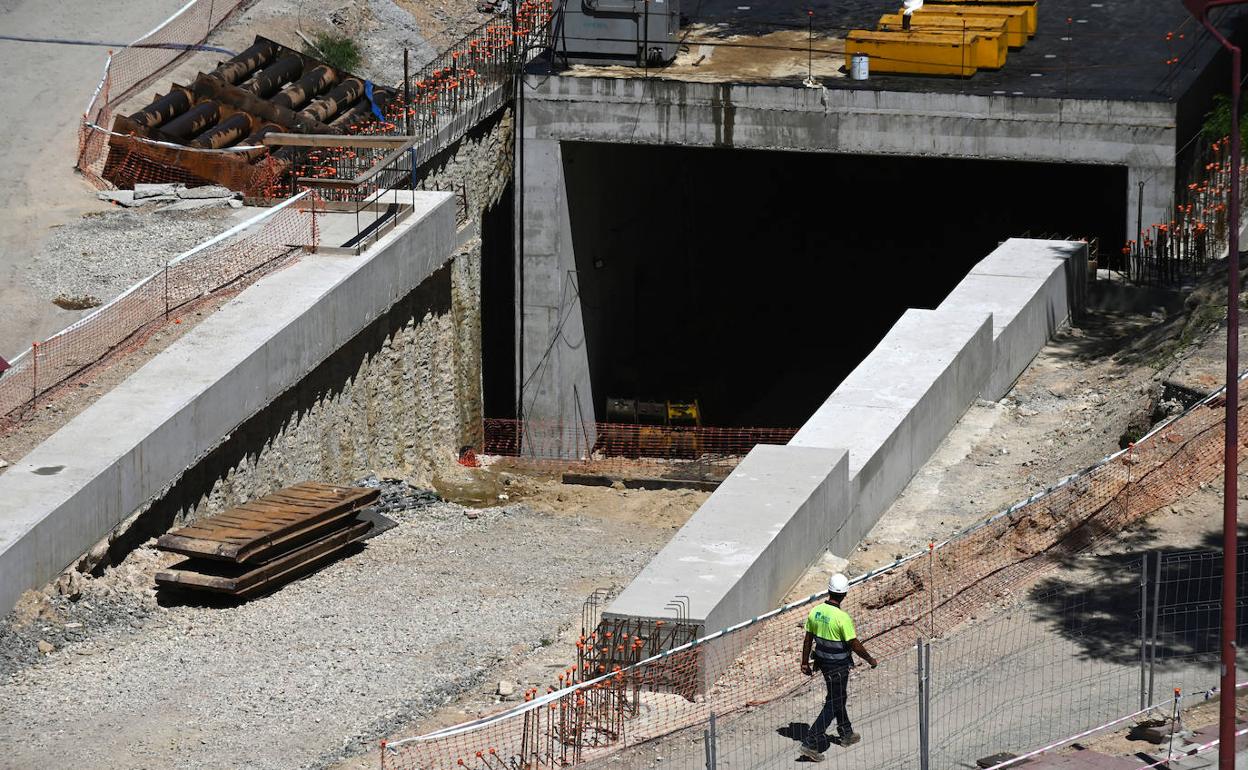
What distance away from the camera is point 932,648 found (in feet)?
48.7

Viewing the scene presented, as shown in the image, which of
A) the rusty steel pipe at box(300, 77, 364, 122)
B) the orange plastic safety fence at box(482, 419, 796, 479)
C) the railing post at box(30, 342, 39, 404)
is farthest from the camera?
the orange plastic safety fence at box(482, 419, 796, 479)

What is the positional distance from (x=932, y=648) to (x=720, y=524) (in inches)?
97.1

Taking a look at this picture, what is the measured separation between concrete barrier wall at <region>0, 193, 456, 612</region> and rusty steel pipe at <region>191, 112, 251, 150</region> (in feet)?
13.2

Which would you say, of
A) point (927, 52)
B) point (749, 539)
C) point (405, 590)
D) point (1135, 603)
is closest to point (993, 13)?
point (927, 52)

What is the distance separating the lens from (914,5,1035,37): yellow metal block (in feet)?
110

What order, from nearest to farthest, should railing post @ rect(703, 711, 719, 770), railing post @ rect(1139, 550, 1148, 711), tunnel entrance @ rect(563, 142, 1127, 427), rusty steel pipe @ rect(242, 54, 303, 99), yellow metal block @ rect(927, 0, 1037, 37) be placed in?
railing post @ rect(703, 711, 719, 770) < railing post @ rect(1139, 550, 1148, 711) < rusty steel pipe @ rect(242, 54, 303, 99) < yellow metal block @ rect(927, 0, 1037, 37) < tunnel entrance @ rect(563, 142, 1127, 427)

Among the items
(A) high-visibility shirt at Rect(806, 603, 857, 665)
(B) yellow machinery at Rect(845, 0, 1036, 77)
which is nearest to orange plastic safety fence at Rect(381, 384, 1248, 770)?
(A) high-visibility shirt at Rect(806, 603, 857, 665)

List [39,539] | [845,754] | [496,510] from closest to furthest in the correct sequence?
[845,754] → [39,539] → [496,510]

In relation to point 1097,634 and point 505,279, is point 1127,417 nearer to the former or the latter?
point 1097,634

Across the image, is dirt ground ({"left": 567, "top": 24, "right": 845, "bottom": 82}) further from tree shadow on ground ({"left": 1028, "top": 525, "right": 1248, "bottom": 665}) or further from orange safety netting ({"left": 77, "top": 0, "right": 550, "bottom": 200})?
tree shadow on ground ({"left": 1028, "top": 525, "right": 1248, "bottom": 665})

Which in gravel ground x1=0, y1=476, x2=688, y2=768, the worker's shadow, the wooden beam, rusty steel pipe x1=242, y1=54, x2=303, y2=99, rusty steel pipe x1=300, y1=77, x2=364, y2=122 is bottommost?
gravel ground x1=0, y1=476, x2=688, y2=768

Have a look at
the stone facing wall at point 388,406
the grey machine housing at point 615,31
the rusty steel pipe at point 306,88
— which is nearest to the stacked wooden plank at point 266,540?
the stone facing wall at point 388,406

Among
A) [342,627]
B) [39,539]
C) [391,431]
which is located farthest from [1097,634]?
[391,431]

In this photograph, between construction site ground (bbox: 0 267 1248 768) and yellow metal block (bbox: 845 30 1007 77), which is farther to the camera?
yellow metal block (bbox: 845 30 1007 77)
